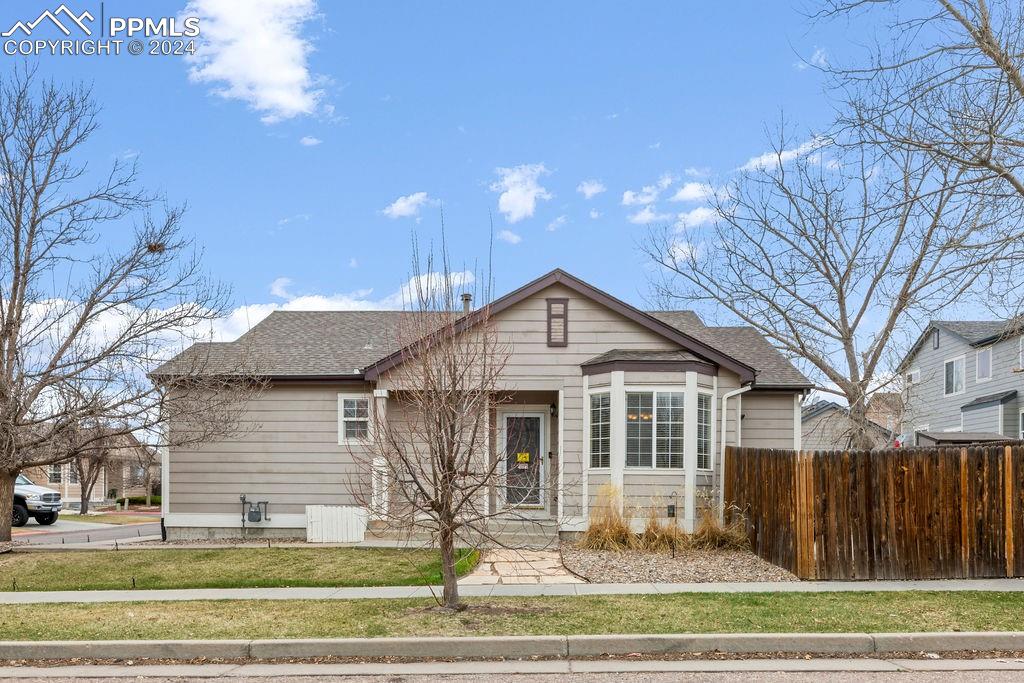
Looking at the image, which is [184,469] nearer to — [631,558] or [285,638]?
[631,558]

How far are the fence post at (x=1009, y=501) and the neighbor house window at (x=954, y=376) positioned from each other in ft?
78.0

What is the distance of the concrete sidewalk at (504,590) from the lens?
11.3 metres

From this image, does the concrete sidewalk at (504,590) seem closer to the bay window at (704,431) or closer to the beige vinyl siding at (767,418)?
the bay window at (704,431)

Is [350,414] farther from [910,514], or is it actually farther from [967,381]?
[967,381]

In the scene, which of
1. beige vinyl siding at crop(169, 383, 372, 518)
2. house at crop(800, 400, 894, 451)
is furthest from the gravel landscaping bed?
house at crop(800, 400, 894, 451)

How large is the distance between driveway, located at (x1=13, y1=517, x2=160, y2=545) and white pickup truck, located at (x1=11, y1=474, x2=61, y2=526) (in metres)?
0.30

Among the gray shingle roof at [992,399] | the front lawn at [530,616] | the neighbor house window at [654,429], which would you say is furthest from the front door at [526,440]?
the gray shingle roof at [992,399]

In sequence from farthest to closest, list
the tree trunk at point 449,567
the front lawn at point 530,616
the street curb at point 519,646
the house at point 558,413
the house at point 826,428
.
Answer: the house at point 826,428 < the house at point 558,413 < the tree trunk at point 449,567 < the front lawn at point 530,616 < the street curb at point 519,646

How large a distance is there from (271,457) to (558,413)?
5.79 metres

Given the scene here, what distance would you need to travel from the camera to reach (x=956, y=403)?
35.0 meters

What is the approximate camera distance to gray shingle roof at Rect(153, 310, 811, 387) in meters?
17.9

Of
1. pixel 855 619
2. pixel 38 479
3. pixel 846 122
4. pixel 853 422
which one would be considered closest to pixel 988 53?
pixel 846 122

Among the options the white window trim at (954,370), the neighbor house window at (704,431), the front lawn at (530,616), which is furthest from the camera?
the white window trim at (954,370)

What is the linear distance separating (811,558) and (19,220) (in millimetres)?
15217
